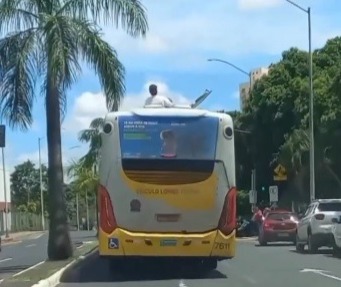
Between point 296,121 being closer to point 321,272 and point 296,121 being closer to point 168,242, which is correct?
point 321,272

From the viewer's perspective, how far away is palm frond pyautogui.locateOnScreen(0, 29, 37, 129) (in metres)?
26.3

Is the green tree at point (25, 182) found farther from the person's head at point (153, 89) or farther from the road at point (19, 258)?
the person's head at point (153, 89)

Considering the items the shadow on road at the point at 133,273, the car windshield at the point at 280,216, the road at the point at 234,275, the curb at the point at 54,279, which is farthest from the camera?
the car windshield at the point at 280,216

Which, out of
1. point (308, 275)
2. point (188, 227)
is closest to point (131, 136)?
point (188, 227)

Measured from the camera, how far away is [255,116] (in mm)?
59906

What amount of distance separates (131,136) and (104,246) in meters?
2.47

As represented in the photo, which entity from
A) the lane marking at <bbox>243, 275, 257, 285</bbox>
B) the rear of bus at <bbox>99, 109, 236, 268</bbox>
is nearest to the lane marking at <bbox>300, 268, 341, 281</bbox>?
the lane marking at <bbox>243, 275, 257, 285</bbox>

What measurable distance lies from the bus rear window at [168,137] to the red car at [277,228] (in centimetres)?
1896

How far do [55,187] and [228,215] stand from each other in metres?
8.04

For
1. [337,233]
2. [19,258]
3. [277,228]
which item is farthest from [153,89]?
[277,228]

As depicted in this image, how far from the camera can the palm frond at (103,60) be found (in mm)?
26125

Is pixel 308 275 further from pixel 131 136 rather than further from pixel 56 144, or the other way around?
pixel 56 144

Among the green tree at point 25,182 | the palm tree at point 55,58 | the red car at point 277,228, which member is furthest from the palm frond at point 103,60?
the green tree at point 25,182

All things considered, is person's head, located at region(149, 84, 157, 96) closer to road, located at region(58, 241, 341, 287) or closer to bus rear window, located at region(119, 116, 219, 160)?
bus rear window, located at region(119, 116, 219, 160)
